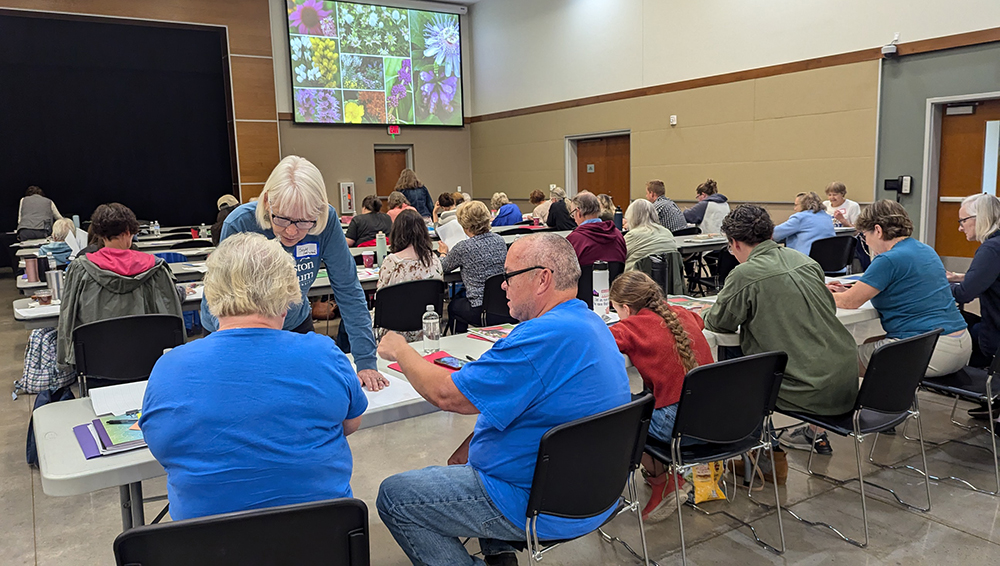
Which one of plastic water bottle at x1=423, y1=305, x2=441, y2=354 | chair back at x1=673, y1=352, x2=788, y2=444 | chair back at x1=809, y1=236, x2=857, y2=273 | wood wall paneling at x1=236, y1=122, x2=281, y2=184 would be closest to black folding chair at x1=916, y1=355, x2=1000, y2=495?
chair back at x1=673, y1=352, x2=788, y2=444

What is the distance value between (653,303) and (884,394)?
38.5 inches

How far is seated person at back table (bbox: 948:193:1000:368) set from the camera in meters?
3.32

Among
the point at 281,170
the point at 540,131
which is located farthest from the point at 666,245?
the point at 540,131

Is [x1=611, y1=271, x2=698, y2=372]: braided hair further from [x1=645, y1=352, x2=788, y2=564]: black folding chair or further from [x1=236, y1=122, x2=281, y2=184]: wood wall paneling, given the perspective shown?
[x1=236, y1=122, x2=281, y2=184]: wood wall paneling

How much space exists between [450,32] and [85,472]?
13656mm

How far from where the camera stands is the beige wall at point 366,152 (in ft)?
41.9

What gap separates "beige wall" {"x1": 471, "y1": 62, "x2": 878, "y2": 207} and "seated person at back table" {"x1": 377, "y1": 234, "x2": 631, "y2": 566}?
7693 millimetres

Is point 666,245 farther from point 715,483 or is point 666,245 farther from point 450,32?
point 450,32

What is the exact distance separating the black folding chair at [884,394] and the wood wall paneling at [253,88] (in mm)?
11354

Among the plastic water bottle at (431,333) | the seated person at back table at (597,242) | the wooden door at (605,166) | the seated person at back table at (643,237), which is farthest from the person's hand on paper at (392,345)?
the wooden door at (605,166)

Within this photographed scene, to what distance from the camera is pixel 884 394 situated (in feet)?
8.48

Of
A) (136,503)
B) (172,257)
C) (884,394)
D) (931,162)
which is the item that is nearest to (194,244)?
(172,257)

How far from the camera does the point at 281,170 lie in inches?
91.7

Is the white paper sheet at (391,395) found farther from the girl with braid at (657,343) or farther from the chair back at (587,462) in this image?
the girl with braid at (657,343)
